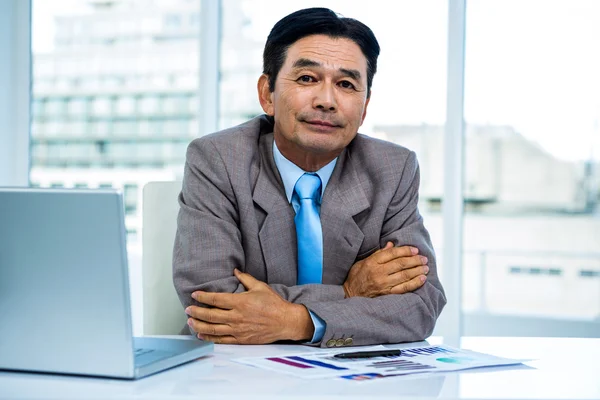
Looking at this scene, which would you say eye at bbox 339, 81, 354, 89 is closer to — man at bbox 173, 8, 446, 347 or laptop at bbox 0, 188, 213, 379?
man at bbox 173, 8, 446, 347

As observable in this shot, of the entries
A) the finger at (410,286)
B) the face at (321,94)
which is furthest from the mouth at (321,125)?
the finger at (410,286)

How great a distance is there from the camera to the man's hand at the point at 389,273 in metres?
1.76

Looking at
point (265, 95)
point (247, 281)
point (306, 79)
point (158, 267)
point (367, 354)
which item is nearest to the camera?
point (367, 354)

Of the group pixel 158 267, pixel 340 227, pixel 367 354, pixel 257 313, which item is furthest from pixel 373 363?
pixel 158 267

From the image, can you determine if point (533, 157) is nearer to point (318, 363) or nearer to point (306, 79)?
point (306, 79)

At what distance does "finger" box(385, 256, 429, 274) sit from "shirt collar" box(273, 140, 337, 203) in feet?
1.02

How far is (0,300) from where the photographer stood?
1067mm

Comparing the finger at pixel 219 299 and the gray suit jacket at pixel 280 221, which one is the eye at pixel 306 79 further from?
the finger at pixel 219 299

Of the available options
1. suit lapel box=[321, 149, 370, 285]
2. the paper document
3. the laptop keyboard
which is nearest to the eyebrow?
suit lapel box=[321, 149, 370, 285]

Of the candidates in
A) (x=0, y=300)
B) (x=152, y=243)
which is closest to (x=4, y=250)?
(x=0, y=300)

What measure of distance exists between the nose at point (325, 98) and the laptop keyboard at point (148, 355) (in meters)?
0.92

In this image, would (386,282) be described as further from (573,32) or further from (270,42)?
(573,32)

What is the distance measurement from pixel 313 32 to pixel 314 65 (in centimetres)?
10

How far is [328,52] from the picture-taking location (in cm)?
197
